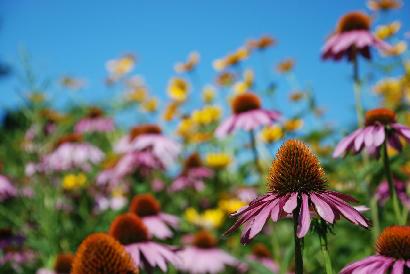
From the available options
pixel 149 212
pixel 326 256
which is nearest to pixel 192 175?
pixel 149 212

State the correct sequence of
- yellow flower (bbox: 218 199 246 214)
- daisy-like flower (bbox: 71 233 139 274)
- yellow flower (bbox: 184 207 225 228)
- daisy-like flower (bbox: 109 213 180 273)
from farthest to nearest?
yellow flower (bbox: 184 207 225 228)
yellow flower (bbox: 218 199 246 214)
daisy-like flower (bbox: 109 213 180 273)
daisy-like flower (bbox: 71 233 139 274)

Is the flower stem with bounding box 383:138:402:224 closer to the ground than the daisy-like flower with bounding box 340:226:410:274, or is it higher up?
higher up

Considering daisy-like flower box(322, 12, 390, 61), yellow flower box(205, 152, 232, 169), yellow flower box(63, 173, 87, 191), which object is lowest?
yellow flower box(63, 173, 87, 191)

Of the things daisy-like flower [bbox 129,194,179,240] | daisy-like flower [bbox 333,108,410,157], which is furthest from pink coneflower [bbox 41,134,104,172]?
daisy-like flower [bbox 333,108,410,157]

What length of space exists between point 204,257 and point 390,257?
1.99m

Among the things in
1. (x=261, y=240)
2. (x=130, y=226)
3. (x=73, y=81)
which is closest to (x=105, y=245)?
(x=130, y=226)

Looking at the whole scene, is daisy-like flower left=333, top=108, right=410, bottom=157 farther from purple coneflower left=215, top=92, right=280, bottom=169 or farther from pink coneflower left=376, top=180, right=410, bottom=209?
purple coneflower left=215, top=92, right=280, bottom=169

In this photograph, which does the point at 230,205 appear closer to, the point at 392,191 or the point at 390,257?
the point at 392,191

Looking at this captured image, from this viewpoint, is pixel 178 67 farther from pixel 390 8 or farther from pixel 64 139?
pixel 390 8

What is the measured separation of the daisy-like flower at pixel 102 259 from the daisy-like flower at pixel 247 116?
1655 mm

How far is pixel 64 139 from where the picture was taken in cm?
446

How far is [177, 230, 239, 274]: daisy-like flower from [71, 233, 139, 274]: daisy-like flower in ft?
5.05

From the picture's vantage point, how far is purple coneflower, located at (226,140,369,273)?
105cm

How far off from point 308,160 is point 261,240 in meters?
2.83
